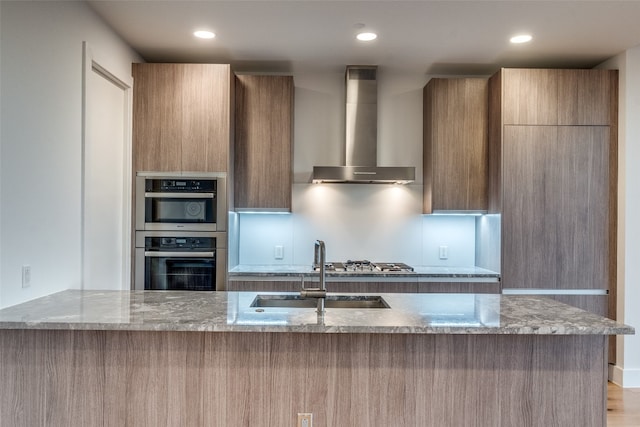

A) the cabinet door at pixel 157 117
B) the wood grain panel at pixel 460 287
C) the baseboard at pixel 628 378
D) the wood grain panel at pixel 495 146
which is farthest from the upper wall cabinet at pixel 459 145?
the cabinet door at pixel 157 117

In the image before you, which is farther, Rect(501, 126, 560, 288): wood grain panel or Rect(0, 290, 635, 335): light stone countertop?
Rect(501, 126, 560, 288): wood grain panel

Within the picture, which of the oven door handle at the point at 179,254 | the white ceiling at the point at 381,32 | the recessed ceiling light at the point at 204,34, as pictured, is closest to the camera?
the white ceiling at the point at 381,32

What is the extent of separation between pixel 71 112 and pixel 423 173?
2.91 m

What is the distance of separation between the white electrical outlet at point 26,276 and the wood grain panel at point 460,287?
2662 mm

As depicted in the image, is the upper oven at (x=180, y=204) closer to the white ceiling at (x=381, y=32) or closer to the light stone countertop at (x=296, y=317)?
the white ceiling at (x=381, y=32)

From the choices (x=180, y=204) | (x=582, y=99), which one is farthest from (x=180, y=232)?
(x=582, y=99)

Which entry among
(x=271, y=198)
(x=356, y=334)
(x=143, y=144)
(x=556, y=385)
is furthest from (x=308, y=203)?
(x=556, y=385)

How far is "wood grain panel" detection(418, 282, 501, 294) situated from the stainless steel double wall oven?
5.39 ft

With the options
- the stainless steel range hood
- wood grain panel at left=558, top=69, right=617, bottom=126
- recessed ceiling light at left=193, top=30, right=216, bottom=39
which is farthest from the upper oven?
wood grain panel at left=558, top=69, right=617, bottom=126

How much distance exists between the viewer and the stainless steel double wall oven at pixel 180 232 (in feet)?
11.5

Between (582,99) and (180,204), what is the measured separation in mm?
3405

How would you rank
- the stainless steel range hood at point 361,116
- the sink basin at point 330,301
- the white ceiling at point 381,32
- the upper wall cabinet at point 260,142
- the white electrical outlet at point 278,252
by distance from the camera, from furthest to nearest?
the white electrical outlet at point 278,252 → the stainless steel range hood at point 361,116 → the upper wall cabinet at point 260,142 → the white ceiling at point 381,32 → the sink basin at point 330,301

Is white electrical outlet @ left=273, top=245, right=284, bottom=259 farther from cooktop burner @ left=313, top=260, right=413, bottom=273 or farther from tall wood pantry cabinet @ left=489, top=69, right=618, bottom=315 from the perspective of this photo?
tall wood pantry cabinet @ left=489, top=69, right=618, bottom=315

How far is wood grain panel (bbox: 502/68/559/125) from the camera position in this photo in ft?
11.9
